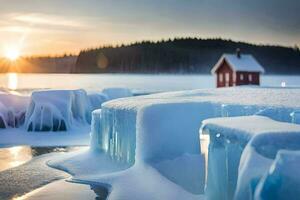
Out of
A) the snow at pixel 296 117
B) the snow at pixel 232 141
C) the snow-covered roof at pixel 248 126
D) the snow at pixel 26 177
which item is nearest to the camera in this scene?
the snow at pixel 232 141

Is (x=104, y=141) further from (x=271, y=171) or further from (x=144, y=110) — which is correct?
(x=271, y=171)

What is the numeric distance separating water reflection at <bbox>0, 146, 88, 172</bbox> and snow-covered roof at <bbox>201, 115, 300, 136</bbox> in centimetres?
1121

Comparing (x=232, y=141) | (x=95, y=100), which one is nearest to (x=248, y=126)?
(x=232, y=141)

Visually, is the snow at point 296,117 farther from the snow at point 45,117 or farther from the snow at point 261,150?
the snow at point 45,117

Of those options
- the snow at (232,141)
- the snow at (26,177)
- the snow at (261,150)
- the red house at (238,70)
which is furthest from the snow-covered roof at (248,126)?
the red house at (238,70)

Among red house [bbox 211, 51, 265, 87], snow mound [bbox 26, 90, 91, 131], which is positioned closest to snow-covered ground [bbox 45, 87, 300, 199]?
snow mound [bbox 26, 90, 91, 131]

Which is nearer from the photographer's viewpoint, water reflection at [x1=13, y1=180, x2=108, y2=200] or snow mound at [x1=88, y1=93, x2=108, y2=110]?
water reflection at [x1=13, y1=180, x2=108, y2=200]

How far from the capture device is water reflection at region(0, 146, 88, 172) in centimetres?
1875

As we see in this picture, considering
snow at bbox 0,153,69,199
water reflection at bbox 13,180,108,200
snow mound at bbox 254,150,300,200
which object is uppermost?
snow mound at bbox 254,150,300,200

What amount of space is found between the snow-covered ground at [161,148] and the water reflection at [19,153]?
10.1 ft

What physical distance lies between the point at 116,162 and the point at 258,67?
71.9 feet

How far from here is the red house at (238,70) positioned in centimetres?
3459

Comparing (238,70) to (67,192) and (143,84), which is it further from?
(143,84)

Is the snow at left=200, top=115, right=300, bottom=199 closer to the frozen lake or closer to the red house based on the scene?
the red house
